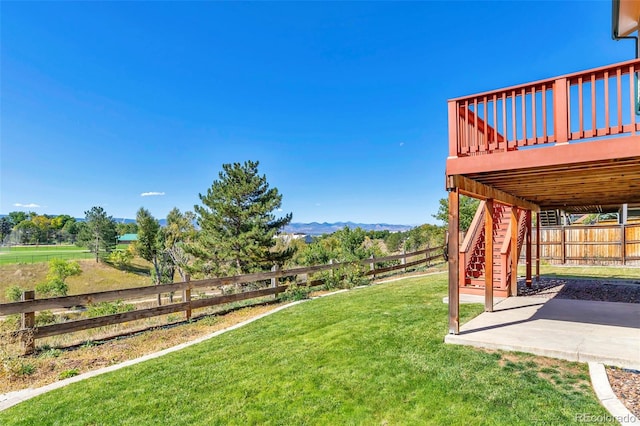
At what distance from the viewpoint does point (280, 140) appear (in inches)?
1143

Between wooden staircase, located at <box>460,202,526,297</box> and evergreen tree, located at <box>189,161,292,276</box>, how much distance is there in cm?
1342

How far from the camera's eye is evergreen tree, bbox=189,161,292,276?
2005cm

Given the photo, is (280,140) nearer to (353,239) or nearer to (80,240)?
(353,239)

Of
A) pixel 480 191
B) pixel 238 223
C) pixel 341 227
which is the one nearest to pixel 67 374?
pixel 480 191

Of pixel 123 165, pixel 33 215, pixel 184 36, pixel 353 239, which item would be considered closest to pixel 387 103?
pixel 353 239

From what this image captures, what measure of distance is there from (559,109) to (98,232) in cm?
5201

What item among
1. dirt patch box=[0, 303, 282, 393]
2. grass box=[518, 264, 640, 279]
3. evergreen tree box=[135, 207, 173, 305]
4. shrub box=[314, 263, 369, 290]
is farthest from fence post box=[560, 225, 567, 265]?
evergreen tree box=[135, 207, 173, 305]

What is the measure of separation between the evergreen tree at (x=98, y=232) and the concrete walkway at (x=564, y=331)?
165ft

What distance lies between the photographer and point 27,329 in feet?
17.7

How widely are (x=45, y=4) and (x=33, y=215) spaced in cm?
9355

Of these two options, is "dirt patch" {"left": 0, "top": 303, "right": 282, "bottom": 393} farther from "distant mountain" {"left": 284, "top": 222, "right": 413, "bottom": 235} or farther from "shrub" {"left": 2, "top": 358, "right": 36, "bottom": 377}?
"distant mountain" {"left": 284, "top": 222, "right": 413, "bottom": 235}

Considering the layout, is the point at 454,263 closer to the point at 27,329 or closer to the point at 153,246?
the point at 27,329

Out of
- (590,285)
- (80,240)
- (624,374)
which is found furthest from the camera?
(80,240)

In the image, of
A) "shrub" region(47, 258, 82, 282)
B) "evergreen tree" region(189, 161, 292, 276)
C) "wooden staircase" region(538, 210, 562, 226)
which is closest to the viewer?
"wooden staircase" region(538, 210, 562, 226)
